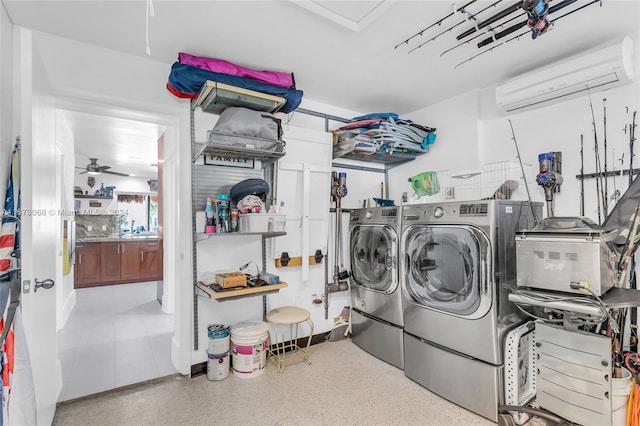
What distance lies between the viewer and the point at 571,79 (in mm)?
2234

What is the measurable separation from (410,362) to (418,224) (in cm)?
116

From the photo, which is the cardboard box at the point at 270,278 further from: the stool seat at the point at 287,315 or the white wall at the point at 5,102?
the white wall at the point at 5,102

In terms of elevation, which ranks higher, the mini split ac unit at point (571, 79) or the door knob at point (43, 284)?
the mini split ac unit at point (571, 79)

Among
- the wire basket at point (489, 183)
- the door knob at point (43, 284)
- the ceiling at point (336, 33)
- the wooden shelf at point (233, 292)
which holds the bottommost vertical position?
the wooden shelf at point (233, 292)

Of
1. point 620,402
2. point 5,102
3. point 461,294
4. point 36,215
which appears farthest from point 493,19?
point 36,215

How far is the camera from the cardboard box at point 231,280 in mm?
2363

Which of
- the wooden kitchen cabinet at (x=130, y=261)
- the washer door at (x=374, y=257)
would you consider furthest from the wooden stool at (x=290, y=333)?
the wooden kitchen cabinet at (x=130, y=261)

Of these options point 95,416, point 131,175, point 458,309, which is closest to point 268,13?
point 458,309

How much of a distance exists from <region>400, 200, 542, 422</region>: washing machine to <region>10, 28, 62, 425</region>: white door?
246 centimetres

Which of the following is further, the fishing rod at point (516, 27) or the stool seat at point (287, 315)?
the stool seat at point (287, 315)

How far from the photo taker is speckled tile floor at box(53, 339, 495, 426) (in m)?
2.05

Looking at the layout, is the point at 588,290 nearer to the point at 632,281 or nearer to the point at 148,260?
the point at 632,281

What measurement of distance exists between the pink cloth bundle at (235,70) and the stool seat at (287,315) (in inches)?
78.5

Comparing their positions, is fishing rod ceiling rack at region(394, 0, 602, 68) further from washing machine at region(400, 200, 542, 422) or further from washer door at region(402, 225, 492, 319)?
washer door at region(402, 225, 492, 319)
